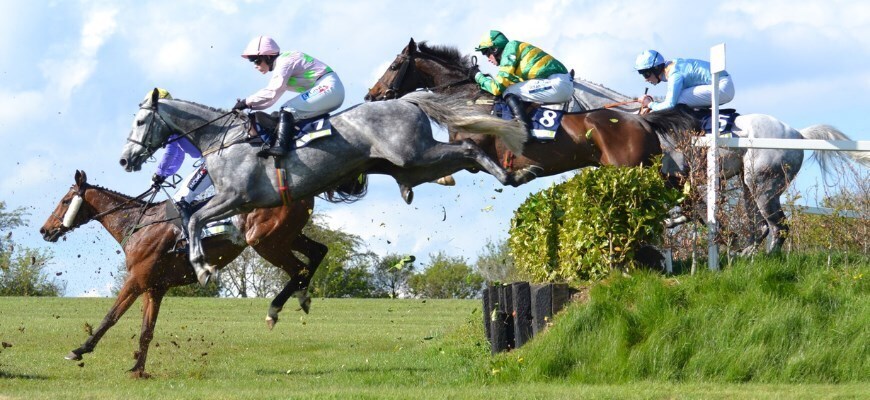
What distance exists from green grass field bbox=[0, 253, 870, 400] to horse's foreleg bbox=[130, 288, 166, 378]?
0.12 m

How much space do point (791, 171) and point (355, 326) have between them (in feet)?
27.5

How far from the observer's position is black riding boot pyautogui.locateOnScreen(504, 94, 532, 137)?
32.9ft

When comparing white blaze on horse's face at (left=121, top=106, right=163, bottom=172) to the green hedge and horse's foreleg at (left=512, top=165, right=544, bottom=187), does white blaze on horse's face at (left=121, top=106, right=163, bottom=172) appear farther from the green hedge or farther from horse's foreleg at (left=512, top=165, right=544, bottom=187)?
the green hedge

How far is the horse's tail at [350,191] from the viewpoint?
10312 millimetres

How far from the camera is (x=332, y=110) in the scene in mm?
9812

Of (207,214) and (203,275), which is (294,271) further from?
(203,275)

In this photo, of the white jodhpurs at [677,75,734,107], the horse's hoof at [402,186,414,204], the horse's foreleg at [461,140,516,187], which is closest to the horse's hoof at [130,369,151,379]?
the horse's hoof at [402,186,414,204]

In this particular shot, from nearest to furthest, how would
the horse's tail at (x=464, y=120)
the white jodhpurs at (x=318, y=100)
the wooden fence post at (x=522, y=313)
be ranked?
the wooden fence post at (x=522, y=313), the horse's tail at (x=464, y=120), the white jodhpurs at (x=318, y=100)

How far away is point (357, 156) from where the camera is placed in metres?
9.43

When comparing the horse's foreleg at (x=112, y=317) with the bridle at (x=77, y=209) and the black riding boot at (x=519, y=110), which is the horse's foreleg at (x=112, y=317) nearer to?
the bridle at (x=77, y=209)

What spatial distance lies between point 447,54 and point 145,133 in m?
3.57

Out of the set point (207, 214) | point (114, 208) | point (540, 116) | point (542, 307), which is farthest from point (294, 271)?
point (542, 307)

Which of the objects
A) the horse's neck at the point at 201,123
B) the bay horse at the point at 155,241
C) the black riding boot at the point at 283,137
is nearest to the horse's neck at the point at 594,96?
the bay horse at the point at 155,241

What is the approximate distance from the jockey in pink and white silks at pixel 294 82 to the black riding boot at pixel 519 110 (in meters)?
1.56
